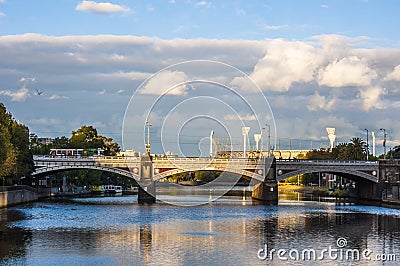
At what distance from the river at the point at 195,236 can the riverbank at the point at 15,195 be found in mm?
2027

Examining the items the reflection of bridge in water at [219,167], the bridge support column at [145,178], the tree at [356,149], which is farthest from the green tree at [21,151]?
the tree at [356,149]

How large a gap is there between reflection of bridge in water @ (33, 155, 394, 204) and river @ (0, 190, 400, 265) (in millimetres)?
21569

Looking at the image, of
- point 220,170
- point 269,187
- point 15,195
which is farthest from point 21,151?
point 269,187

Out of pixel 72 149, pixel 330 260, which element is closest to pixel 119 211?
pixel 330 260

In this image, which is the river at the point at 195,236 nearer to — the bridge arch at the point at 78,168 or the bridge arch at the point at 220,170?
the bridge arch at the point at 220,170

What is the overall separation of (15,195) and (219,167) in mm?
35349

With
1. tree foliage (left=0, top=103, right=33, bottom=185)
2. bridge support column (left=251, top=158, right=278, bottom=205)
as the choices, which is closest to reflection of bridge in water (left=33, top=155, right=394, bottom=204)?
bridge support column (left=251, top=158, right=278, bottom=205)

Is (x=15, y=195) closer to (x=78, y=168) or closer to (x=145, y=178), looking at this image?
(x=78, y=168)

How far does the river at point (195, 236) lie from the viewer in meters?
56.8

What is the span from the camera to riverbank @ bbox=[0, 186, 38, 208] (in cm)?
10275

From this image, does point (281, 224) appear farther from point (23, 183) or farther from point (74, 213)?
point (23, 183)

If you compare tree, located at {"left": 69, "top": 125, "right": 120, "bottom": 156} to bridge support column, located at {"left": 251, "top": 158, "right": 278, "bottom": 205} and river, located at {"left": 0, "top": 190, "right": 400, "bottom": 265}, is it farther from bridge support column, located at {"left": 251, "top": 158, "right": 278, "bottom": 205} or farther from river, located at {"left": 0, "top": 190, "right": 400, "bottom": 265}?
river, located at {"left": 0, "top": 190, "right": 400, "bottom": 265}

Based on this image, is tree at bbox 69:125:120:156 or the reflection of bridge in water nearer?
the reflection of bridge in water

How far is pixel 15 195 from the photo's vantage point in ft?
363
